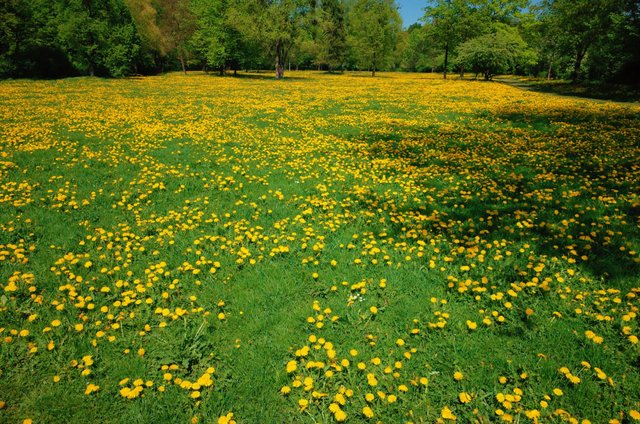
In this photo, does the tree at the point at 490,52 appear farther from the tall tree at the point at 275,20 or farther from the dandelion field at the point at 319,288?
the dandelion field at the point at 319,288

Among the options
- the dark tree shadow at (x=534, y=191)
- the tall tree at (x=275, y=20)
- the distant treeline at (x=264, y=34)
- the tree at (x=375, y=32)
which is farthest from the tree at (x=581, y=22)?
the tree at (x=375, y=32)

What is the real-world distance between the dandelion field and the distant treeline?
28420 millimetres

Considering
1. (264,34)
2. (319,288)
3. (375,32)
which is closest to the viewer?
(319,288)

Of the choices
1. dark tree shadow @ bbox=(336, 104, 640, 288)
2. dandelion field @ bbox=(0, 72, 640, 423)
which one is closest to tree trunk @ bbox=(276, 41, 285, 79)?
dark tree shadow @ bbox=(336, 104, 640, 288)

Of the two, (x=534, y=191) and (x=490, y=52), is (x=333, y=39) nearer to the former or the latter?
(x=490, y=52)

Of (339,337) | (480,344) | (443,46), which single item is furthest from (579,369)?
(443,46)

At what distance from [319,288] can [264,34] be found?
43861 millimetres

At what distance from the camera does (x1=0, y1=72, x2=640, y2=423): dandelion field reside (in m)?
3.00

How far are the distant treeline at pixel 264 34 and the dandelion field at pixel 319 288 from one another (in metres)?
28.4

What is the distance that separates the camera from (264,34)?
40.8 meters

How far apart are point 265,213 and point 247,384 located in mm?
3715

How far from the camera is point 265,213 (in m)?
6.46

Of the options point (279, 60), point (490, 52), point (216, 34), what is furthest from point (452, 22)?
point (216, 34)

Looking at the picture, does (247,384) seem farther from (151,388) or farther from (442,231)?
(442,231)
